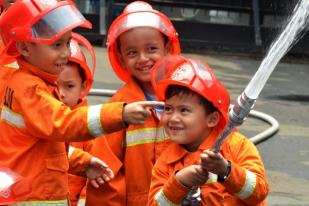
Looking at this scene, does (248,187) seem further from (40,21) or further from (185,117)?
(40,21)

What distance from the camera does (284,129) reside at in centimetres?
927

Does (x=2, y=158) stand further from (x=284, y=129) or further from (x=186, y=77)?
(x=284, y=129)

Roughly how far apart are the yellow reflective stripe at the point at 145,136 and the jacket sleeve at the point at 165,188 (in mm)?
604

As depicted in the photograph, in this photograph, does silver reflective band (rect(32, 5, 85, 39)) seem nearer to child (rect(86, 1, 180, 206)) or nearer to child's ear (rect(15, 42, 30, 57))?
child's ear (rect(15, 42, 30, 57))

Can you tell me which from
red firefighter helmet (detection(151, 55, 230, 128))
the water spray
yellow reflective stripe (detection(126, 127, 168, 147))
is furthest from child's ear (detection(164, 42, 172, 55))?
the water spray

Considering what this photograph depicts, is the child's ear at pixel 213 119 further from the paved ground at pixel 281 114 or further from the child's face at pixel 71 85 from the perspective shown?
the paved ground at pixel 281 114

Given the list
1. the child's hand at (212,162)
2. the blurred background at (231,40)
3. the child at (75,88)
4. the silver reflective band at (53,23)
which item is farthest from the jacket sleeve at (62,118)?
the blurred background at (231,40)

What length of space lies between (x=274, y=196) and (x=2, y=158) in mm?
3089

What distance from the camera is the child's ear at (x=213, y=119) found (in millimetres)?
3590

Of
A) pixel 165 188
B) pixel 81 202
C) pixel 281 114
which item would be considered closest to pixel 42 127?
pixel 165 188

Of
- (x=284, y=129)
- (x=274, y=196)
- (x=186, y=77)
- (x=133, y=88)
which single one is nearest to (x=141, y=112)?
(x=186, y=77)

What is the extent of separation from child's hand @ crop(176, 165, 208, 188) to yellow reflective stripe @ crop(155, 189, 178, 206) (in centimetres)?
13

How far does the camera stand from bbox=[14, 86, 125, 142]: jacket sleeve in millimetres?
3496

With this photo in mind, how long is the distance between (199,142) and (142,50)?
3.00ft
